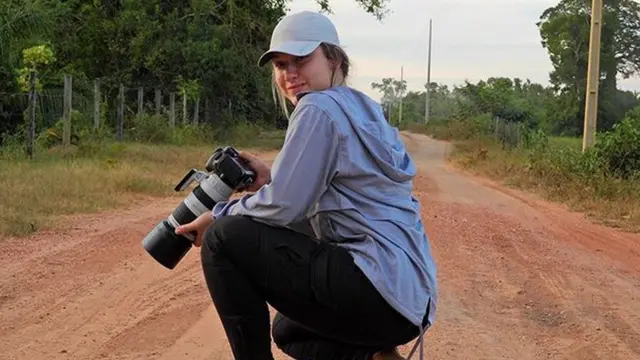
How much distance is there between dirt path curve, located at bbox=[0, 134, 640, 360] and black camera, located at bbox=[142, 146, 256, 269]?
134 cm

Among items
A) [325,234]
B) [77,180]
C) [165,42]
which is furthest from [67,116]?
[325,234]

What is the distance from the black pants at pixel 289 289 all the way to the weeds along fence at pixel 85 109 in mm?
10526

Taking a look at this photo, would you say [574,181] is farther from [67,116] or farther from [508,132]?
[508,132]

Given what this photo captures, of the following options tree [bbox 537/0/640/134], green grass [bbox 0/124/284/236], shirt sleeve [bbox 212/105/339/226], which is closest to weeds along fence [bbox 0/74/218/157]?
green grass [bbox 0/124/284/236]

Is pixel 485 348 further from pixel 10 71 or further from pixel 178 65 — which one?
pixel 178 65

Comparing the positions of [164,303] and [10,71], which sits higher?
[10,71]

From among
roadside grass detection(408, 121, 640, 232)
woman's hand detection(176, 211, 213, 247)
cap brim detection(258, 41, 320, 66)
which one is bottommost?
roadside grass detection(408, 121, 640, 232)

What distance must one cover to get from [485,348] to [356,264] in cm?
211

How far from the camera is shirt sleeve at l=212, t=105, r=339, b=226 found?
223 cm

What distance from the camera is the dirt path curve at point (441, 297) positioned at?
159 inches

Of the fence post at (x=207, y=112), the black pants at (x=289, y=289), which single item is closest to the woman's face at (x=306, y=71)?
the black pants at (x=289, y=289)

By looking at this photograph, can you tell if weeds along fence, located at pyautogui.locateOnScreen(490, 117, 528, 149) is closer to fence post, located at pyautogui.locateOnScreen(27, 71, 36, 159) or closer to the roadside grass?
the roadside grass

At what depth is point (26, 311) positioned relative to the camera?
449cm

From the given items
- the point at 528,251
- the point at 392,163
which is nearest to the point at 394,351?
the point at 392,163
